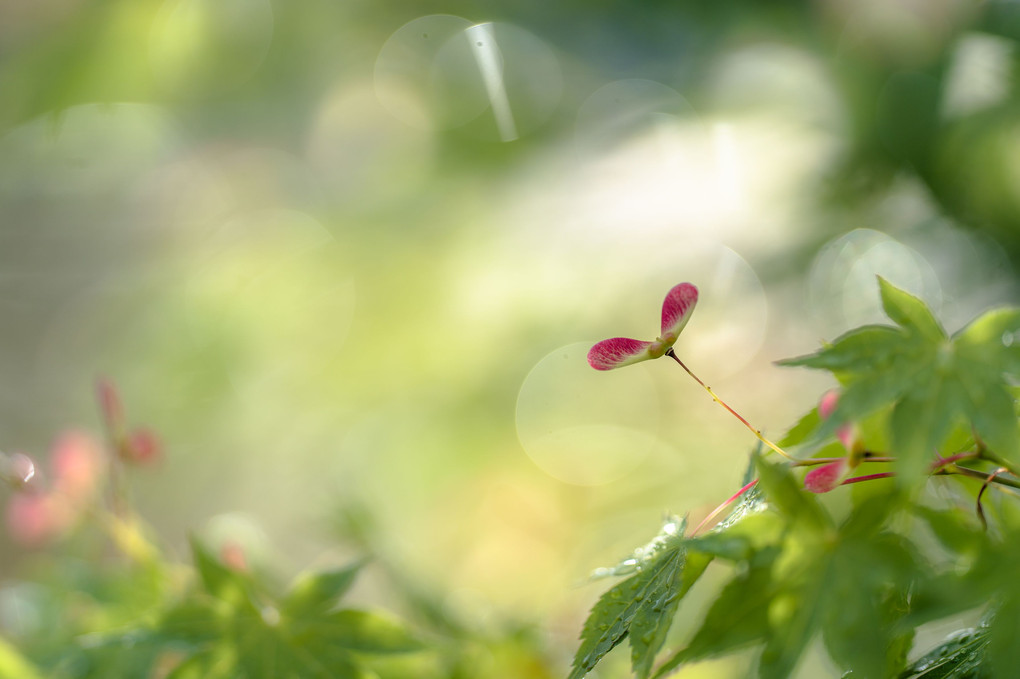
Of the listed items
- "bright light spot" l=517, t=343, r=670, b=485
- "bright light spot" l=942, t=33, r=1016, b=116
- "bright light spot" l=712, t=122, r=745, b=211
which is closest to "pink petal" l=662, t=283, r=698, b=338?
"bright light spot" l=942, t=33, r=1016, b=116

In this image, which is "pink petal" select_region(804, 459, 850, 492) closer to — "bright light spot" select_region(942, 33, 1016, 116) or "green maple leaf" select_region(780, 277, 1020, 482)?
"green maple leaf" select_region(780, 277, 1020, 482)

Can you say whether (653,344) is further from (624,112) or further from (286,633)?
(624,112)

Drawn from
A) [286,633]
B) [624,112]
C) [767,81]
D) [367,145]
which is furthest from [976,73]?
[367,145]

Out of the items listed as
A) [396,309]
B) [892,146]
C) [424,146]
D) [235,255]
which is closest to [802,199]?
[892,146]


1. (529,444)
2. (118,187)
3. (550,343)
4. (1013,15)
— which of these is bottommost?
(529,444)

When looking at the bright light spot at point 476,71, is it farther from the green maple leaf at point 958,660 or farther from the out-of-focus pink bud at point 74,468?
the green maple leaf at point 958,660

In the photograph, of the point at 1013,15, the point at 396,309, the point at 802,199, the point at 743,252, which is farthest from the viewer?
the point at 396,309

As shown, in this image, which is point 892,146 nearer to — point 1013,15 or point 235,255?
point 1013,15
